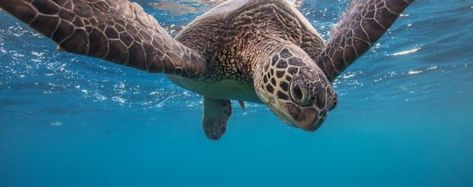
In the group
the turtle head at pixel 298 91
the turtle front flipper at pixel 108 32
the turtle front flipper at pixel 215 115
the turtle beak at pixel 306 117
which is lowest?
the turtle front flipper at pixel 215 115

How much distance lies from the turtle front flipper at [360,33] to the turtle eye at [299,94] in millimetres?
1039

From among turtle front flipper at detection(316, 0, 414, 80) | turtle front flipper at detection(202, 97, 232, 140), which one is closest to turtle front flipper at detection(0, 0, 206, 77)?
turtle front flipper at detection(316, 0, 414, 80)

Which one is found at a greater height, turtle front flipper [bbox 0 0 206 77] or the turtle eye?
turtle front flipper [bbox 0 0 206 77]

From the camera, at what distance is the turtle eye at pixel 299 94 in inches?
115

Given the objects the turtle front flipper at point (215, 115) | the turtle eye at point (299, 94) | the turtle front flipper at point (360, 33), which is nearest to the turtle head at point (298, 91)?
the turtle eye at point (299, 94)

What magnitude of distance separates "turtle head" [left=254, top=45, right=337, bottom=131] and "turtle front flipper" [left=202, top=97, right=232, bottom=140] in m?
3.13

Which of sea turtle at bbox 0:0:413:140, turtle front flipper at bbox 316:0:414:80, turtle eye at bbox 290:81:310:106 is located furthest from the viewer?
turtle front flipper at bbox 316:0:414:80

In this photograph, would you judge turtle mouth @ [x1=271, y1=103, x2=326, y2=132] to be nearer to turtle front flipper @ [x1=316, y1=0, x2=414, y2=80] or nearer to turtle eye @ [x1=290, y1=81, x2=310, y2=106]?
turtle eye @ [x1=290, y1=81, x2=310, y2=106]

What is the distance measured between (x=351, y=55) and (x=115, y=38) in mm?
2314

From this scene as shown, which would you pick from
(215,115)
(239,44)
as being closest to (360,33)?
(239,44)

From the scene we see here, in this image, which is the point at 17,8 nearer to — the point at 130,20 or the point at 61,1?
the point at 61,1

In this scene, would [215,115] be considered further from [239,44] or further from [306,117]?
[306,117]

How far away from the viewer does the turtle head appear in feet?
9.74

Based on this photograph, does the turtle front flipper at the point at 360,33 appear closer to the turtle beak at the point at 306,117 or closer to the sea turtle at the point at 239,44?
the sea turtle at the point at 239,44
